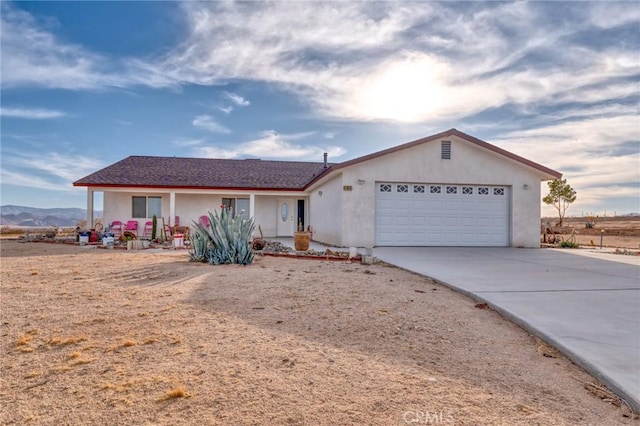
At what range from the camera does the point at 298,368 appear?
327 centimetres

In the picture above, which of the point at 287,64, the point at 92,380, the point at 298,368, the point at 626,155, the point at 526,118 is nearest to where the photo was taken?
the point at 92,380

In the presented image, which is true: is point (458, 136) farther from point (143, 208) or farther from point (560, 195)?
point (560, 195)

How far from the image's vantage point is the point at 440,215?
14539mm

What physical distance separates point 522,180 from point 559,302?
10777 millimetres

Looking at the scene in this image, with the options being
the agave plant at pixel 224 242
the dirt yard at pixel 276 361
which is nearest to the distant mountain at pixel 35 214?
the agave plant at pixel 224 242

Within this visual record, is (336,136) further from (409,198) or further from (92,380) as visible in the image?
(92,380)

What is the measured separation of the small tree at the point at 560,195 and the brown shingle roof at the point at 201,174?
2476 cm

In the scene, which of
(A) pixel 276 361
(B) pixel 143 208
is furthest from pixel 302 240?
(B) pixel 143 208

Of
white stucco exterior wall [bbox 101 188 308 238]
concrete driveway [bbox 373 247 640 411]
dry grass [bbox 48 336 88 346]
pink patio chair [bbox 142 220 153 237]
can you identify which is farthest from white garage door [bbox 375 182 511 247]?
pink patio chair [bbox 142 220 153 237]

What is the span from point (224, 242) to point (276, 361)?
608 centimetres

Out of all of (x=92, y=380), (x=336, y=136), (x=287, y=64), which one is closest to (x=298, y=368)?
(x=92, y=380)

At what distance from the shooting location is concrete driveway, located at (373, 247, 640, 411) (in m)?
3.56

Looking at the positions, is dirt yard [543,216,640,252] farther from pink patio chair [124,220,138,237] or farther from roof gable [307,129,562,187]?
pink patio chair [124,220,138,237]

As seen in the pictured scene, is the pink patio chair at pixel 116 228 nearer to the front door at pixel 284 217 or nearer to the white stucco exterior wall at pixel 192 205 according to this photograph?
the white stucco exterior wall at pixel 192 205
